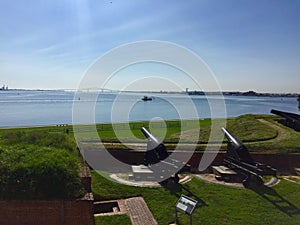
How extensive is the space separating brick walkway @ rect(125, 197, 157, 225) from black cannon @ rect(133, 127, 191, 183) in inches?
78.3

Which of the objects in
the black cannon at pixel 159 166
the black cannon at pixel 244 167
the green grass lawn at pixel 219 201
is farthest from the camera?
the black cannon at pixel 159 166

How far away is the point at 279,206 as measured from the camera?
27.9 feet

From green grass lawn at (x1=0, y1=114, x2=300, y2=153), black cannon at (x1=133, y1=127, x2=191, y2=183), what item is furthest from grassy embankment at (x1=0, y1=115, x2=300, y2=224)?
green grass lawn at (x1=0, y1=114, x2=300, y2=153)

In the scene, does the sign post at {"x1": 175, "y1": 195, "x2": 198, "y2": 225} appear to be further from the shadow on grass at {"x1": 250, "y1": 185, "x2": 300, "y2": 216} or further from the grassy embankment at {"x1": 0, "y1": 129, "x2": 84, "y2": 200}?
the shadow on grass at {"x1": 250, "y1": 185, "x2": 300, "y2": 216}

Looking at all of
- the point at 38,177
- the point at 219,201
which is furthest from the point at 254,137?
the point at 38,177

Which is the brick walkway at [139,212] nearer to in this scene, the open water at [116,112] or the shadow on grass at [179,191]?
the shadow on grass at [179,191]

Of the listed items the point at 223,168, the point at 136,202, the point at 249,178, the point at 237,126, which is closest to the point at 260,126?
the point at 237,126

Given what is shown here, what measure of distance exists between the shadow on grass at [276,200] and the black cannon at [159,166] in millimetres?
2487

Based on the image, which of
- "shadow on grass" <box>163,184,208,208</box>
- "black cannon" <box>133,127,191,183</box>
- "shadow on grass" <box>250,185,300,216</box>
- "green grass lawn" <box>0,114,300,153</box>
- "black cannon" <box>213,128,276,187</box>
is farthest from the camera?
"green grass lawn" <box>0,114,300,153</box>

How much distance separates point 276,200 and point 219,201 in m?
1.84

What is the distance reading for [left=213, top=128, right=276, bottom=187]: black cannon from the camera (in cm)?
1031

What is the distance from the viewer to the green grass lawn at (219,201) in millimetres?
7523

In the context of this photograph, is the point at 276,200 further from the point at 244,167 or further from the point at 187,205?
the point at 187,205

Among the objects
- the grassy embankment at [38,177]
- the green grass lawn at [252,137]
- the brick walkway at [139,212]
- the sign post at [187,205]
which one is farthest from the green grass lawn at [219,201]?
the green grass lawn at [252,137]
